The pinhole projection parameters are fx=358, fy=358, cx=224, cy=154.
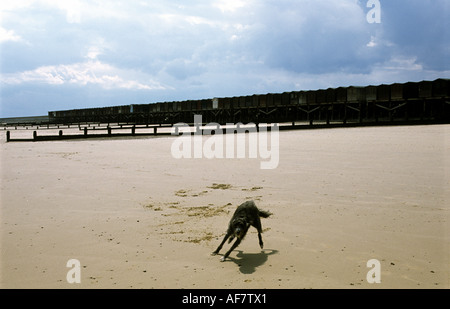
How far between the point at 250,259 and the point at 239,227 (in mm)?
519

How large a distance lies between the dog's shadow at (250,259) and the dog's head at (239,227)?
0.36 m

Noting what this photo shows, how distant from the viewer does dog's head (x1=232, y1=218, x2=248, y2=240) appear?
423cm

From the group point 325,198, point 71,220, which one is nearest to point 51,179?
point 71,220

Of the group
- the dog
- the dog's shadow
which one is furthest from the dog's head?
the dog's shadow

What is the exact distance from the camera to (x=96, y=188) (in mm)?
8555

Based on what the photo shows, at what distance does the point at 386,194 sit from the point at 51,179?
8417 millimetres

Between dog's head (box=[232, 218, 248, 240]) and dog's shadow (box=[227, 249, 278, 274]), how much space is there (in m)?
0.36

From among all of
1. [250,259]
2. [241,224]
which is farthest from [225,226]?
[241,224]

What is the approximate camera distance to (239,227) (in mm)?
4250

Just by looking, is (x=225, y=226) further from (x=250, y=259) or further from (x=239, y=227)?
(x=239, y=227)

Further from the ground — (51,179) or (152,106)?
(152,106)

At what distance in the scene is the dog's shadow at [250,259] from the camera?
4200mm
